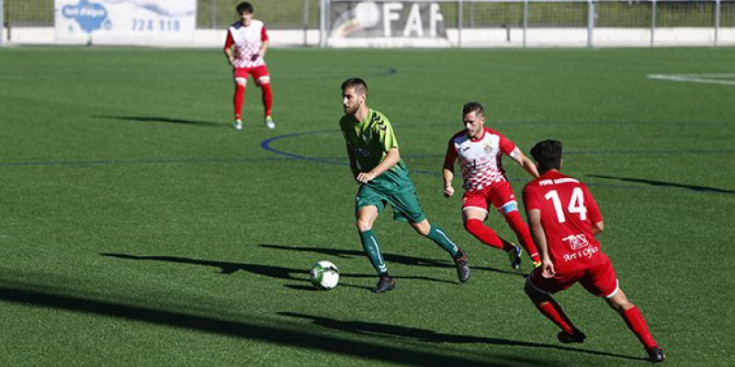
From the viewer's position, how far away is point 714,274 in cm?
1107

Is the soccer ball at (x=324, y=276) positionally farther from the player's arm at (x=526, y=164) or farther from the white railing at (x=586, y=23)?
the white railing at (x=586, y=23)

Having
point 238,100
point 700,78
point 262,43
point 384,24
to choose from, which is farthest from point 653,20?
point 238,100

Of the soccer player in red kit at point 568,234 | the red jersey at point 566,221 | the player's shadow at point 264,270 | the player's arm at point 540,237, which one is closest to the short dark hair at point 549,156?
the soccer player in red kit at point 568,234

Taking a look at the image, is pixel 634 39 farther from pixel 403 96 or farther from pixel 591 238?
pixel 591 238

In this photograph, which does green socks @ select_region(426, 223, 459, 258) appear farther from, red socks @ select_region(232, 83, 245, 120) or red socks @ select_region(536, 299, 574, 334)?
red socks @ select_region(232, 83, 245, 120)

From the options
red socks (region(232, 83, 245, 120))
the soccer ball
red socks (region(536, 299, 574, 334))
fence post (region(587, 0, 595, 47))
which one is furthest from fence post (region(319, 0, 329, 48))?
red socks (region(536, 299, 574, 334))

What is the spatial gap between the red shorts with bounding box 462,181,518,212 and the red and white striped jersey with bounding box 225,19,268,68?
11319mm

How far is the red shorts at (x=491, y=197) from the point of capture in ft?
38.0

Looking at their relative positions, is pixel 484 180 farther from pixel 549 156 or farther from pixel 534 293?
pixel 549 156

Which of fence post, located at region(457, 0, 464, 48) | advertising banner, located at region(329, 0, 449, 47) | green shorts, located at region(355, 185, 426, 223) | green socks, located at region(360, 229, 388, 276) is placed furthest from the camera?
fence post, located at region(457, 0, 464, 48)

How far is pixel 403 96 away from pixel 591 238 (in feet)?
68.8

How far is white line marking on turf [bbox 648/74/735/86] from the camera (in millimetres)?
33781

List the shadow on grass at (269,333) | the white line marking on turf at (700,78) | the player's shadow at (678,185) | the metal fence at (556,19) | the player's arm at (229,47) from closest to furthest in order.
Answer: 1. the shadow on grass at (269,333)
2. the player's shadow at (678,185)
3. the player's arm at (229,47)
4. the white line marking on turf at (700,78)
5. the metal fence at (556,19)

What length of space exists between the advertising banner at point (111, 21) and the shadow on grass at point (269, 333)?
35.3m
